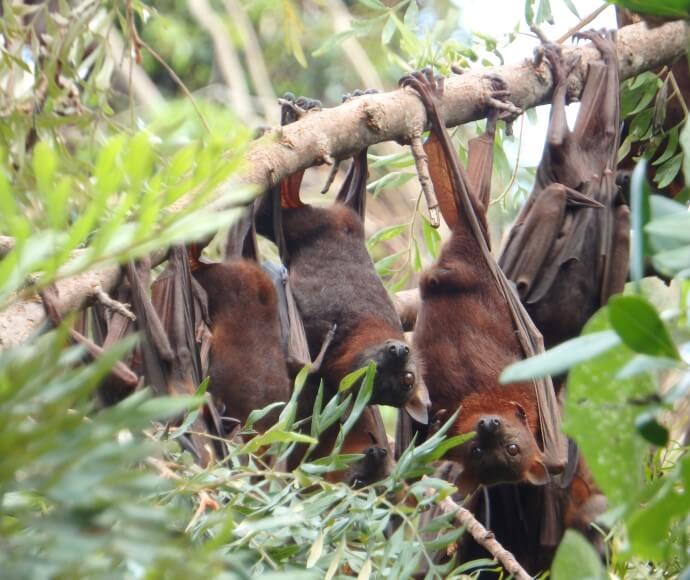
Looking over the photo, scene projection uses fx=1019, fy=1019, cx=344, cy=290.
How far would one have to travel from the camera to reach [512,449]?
349 centimetres

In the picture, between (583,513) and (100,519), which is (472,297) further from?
(100,519)

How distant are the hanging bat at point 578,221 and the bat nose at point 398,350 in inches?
28.6

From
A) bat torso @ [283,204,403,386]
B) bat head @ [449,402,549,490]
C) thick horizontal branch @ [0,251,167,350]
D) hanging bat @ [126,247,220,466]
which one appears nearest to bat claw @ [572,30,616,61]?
bat torso @ [283,204,403,386]

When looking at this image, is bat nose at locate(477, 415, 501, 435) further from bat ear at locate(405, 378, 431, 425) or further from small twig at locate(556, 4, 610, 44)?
small twig at locate(556, 4, 610, 44)

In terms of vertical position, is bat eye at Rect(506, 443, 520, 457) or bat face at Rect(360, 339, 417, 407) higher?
bat face at Rect(360, 339, 417, 407)

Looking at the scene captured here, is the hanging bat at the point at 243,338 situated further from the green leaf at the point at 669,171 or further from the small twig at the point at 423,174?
the green leaf at the point at 669,171

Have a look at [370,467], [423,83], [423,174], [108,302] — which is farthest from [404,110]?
[108,302]

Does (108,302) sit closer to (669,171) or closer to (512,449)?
(512,449)

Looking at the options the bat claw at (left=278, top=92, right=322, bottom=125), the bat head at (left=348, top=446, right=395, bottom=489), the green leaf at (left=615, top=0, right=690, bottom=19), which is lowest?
the bat head at (left=348, top=446, right=395, bottom=489)

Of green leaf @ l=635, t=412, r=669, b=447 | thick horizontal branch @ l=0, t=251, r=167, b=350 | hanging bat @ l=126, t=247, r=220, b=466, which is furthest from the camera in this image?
hanging bat @ l=126, t=247, r=220, b=466

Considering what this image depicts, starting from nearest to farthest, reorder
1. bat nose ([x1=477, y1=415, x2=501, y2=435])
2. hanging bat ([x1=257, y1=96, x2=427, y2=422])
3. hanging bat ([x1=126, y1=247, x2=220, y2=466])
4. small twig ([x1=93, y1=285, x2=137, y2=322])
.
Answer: small twig ([x1=93, y1=285, x2=137, y2=322])
hanging bat ([x1=126, y1=247, x2=220, y2=466])
bat nose ([x1=477, y1=415, x2=501, y2=435])
hanging bat ([x1=257, y1=96, x2=427, y2=422])

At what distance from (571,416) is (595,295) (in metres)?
3.06

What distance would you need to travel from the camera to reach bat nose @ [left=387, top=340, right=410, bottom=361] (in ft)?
11.1

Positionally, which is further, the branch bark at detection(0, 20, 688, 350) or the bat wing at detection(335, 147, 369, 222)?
the bat wing at detection(335, 147, 369, 222)
